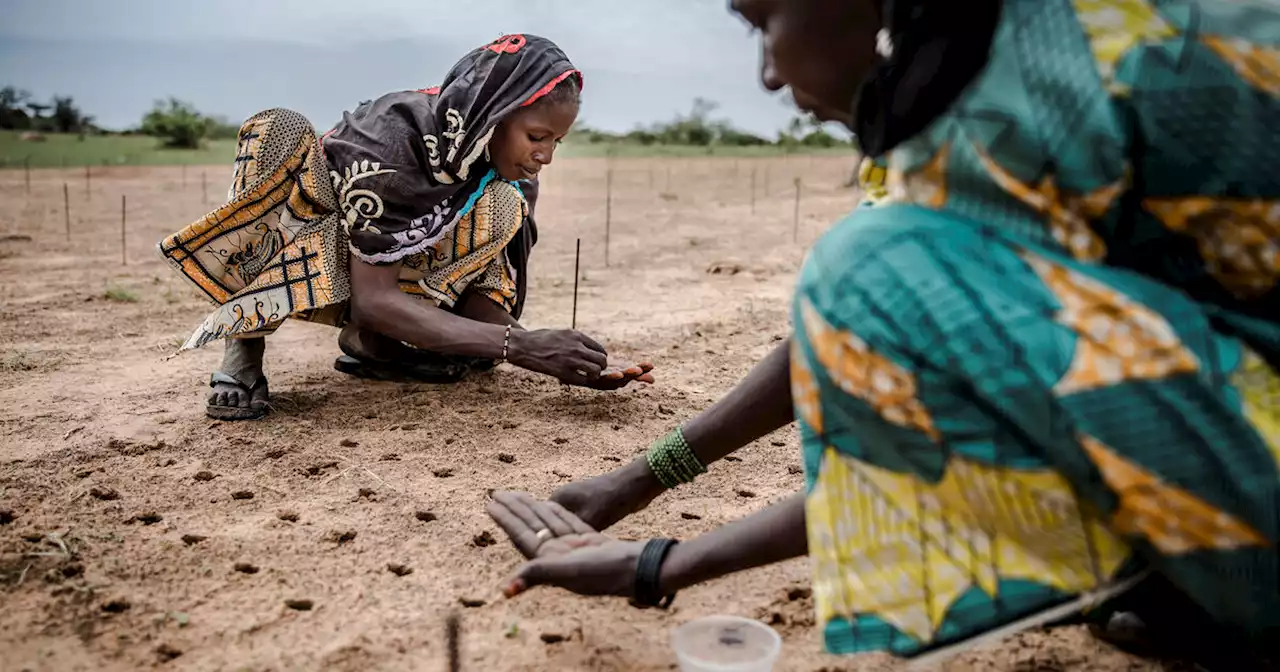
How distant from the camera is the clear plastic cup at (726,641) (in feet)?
5.26

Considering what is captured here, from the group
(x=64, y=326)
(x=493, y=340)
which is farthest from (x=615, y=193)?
(x=493, y=340)

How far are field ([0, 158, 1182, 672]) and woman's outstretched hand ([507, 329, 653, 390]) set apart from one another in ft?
0.56

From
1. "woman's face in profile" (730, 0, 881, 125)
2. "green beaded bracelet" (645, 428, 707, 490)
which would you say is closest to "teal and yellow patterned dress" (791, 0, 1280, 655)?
"woman's face in profile" (730, 0, 881, 125)

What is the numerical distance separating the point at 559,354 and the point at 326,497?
2.68ft

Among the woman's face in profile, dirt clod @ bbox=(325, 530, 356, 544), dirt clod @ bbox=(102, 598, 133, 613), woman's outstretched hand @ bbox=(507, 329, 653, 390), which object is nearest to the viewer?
the woman's face in profile

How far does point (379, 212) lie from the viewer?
2885 mm

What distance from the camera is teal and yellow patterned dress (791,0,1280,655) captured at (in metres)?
1.08

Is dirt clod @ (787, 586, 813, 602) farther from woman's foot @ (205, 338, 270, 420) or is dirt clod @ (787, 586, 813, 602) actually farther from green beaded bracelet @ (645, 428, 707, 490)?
woman's foot @ (205, 338, 270, 420)

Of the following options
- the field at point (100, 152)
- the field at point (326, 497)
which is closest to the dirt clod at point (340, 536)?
the field at point (326, 497)

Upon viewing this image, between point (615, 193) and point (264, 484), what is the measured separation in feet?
36.2

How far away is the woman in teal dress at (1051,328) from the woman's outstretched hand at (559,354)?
5.74 feet

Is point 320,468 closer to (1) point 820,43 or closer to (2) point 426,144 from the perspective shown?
(2) point 426,144

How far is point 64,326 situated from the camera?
425 cm

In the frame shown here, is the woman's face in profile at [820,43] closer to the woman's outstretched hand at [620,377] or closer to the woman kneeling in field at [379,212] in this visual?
the woman kneeling in field at [379,212]
